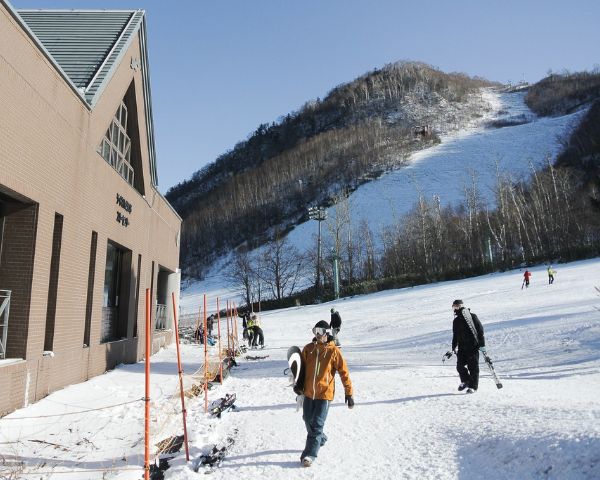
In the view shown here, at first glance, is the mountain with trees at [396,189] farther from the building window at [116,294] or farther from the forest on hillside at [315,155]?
the building window at [116,294]

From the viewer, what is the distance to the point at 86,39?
47.7 ft

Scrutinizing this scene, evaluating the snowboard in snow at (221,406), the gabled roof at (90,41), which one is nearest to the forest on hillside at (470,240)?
the gabled roof at (90,41)

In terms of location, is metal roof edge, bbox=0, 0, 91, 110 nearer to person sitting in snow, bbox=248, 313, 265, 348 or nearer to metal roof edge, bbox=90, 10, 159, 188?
metal roof edge, bbox=90, 10, 159, 188

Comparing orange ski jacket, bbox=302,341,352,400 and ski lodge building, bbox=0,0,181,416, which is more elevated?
ski lodge building, bbox=0,0,181,416

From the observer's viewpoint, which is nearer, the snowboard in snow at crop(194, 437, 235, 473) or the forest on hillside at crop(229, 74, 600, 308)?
the snowboard in snow at crop(194, 437, 235, 473)

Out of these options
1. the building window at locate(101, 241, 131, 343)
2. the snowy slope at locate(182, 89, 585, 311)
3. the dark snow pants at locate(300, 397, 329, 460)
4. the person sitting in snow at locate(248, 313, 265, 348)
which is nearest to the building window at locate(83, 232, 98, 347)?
the building window at locate(101, 241, 131, 343)

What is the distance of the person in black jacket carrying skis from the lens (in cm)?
854

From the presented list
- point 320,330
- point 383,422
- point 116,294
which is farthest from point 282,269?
point 320,330

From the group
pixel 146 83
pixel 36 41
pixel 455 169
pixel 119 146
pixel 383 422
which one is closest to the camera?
pixel 383 422

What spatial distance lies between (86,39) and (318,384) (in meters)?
13.4

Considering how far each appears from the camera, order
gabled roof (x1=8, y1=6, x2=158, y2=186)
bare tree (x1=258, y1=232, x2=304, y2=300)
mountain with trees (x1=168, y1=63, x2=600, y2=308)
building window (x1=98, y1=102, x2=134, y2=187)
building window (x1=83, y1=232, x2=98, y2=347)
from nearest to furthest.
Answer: building window (x1=83, y1=232, x2=98, y2=347) → gabled roof (x1=8, y1=6, x2=158, y2=186) → building window (x1=98, y1=102, x2=134, y2=187) → mountain with trees (x1=168, y1=63, x2=600, y2=308) → bare tree (x1=258, y1=232, x2=304, y2=300)

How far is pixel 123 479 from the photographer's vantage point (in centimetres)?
527

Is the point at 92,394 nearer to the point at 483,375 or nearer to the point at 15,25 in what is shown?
the point at 15,25

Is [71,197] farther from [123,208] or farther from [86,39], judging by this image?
[86,39]
